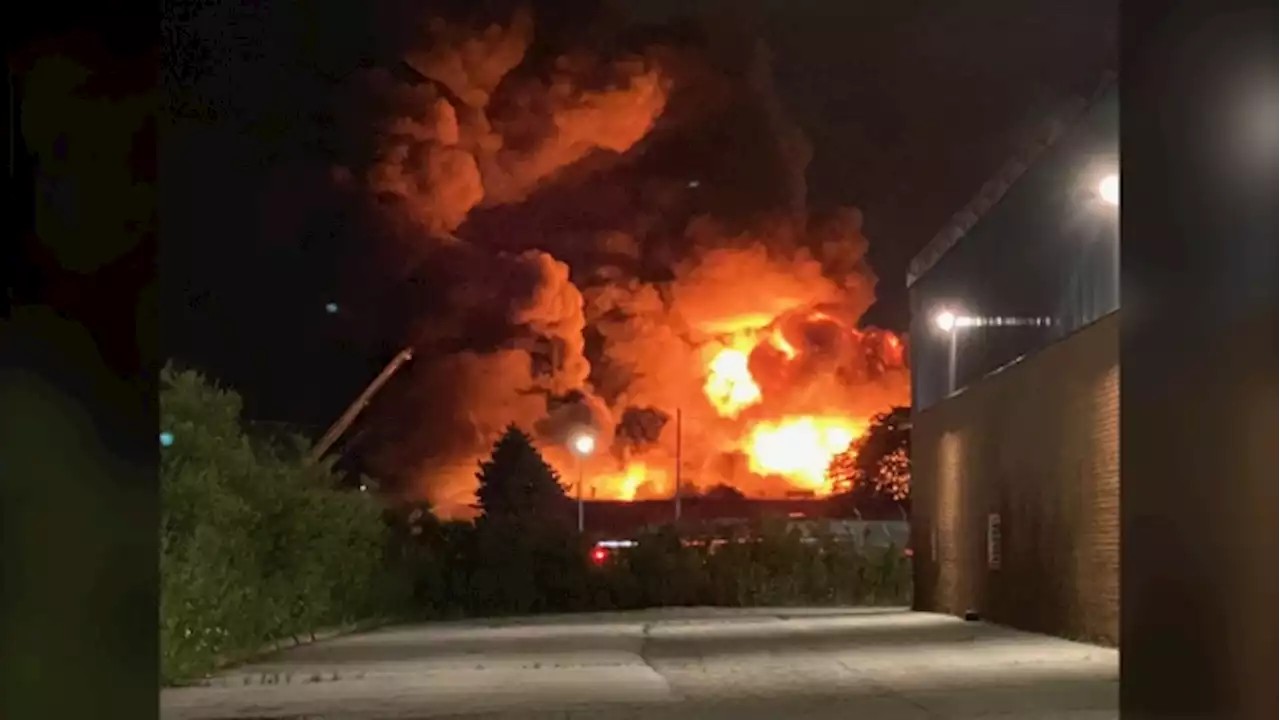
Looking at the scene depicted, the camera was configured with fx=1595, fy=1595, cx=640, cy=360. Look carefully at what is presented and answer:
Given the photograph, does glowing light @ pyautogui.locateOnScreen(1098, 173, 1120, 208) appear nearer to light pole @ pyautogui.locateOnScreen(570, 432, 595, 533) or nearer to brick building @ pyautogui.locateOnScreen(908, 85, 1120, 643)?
brick building @ pyautogui.locateOnScreen(908, 85, 1120, 643)

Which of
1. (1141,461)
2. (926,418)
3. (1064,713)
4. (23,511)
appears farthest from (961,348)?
(23,511)

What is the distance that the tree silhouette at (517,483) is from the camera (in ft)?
139

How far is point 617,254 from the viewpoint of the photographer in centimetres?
5631

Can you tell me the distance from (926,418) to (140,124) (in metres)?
24.0

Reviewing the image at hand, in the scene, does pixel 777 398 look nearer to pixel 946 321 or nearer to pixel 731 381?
pixel 731 381

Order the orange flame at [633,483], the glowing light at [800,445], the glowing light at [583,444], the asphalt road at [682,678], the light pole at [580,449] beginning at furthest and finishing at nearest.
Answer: the glowing light at [800,445]
the orange flame at [633,483]
the glowing light at [583,444]
the light pole at [580,449]
the asphalt road at [682,678]

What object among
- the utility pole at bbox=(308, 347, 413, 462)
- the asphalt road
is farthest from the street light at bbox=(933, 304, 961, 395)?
the utility pole at bbox=(308, 347, 413, 462)

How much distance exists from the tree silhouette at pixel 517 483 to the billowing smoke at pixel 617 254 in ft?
26.8

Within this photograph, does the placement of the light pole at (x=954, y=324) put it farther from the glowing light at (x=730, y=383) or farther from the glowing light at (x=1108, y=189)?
the glowing light at (x=730, y=383)

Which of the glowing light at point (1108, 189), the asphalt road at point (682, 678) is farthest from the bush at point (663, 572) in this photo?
the glowing light at point (1108, 189)

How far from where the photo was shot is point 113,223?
15.5 ft

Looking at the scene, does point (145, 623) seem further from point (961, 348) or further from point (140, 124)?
point (961, 348)

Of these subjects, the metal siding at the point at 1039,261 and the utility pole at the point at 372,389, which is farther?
the utility pole at the point at 372,389

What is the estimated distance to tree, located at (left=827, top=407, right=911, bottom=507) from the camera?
170 ft
